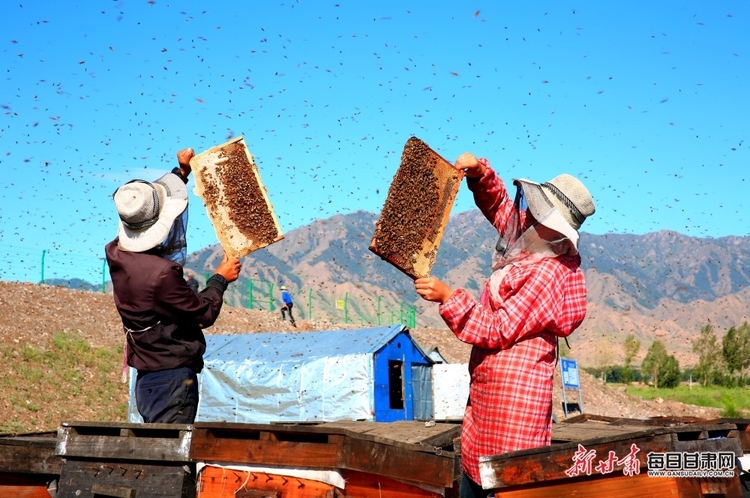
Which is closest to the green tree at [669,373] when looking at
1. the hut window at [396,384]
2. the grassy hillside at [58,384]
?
the hut window at [396,384]

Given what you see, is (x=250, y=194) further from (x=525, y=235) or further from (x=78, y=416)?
(x=78, y=416)

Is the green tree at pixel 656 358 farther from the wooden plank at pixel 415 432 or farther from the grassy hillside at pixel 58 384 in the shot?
the wooden plank at pixel 415 432

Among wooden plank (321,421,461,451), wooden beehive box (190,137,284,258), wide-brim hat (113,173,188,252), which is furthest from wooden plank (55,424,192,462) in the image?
wooden beehive box (190,137,284,258)

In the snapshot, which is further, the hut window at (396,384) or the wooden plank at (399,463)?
the hut window at (396,384)

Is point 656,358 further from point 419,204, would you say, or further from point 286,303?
point 419,204

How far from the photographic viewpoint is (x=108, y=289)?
39.7 metres

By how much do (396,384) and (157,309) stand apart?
20189 millimetres

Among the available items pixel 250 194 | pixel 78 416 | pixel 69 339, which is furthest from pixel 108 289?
pixel 250 194

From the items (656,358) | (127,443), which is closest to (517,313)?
(127,443)

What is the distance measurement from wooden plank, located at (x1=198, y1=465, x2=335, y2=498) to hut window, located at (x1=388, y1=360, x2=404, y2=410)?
A: 20.0 meters

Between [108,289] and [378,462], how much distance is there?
3790 cm

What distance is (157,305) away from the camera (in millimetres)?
5285

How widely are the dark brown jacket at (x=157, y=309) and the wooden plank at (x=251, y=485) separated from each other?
38.2 inches

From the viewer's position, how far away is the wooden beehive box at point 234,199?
6.03m
